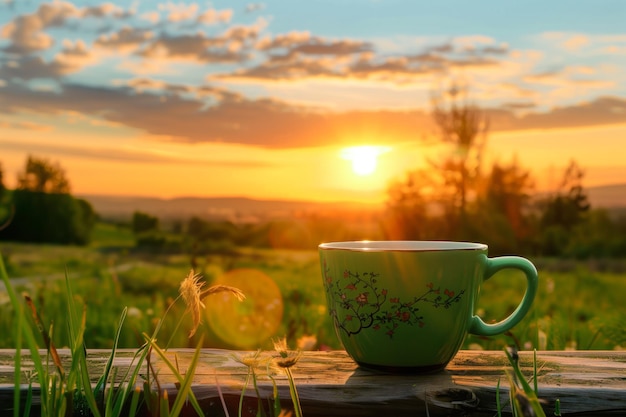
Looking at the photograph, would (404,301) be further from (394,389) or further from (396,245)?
(396,245)

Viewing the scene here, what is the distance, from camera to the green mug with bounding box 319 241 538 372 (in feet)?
5.02

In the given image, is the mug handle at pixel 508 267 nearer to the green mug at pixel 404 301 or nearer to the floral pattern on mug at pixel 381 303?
the green mug at pixel 404 301

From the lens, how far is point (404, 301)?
154 cm

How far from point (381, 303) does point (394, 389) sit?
218 mm

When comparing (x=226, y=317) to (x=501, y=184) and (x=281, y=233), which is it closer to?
(x=281, y=233)

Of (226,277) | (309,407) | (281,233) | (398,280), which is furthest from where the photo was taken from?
(281,233)

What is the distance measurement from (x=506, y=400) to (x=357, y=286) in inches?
18.0

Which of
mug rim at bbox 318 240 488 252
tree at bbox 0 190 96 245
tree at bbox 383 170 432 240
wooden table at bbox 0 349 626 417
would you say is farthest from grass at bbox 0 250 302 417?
tree at bbox 383 170 432 240

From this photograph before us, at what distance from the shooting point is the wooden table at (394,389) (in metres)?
1.41

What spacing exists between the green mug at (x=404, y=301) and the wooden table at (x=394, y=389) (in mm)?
65

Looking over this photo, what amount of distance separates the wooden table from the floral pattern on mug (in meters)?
0.14

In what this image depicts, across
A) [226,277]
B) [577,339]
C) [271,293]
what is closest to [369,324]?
[577,339]

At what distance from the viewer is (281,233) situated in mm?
13438

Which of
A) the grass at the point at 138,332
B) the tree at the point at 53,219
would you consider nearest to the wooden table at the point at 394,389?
the grass at the point at 138,332
